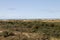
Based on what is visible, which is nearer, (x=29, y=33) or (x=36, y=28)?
(x=29, y=33)

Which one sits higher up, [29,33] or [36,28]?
[29,33]

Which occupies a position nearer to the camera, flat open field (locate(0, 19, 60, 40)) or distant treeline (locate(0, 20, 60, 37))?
flat open field (locate(0, 19, 60, 40))

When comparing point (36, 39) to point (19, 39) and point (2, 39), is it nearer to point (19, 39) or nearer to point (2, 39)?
point (19, 39)

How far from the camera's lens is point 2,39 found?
23.7m

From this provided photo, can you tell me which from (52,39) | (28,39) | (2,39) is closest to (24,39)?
(28,39)

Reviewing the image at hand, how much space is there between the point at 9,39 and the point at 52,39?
19.6 ft

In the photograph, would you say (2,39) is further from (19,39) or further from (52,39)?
(52,39)

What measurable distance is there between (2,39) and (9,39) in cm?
85

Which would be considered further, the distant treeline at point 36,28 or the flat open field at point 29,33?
the distant treeline at point 36,28

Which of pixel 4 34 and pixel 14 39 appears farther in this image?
pixel 4 34

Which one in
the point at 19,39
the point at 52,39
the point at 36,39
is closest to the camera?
the point at 19,39

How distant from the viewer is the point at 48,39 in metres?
26.0

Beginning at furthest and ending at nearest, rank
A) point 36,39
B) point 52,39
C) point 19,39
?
point 52,39, point 36,39, point 19,39

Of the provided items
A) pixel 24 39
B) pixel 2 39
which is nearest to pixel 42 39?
pixel 24 39
